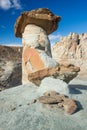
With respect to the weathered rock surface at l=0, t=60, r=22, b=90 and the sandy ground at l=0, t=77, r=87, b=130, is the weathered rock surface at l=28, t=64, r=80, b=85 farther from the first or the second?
the weathered rock surface at l=0, t=60, r=22, b=90

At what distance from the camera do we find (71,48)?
93.0ft

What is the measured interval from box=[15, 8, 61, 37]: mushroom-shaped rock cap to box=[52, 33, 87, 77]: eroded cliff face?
61.6ft

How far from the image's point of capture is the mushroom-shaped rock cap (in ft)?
25.1

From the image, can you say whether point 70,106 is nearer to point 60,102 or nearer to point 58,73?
point 60,102

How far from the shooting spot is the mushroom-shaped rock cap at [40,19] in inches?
301

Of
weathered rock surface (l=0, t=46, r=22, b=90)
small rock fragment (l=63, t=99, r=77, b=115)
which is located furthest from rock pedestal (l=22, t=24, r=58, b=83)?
weathered rock surface (l=0, t=46, r=22, b=90)

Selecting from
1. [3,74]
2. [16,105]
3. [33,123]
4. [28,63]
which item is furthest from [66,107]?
[3,74]

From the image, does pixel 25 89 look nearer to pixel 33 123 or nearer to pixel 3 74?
pixel 33 123

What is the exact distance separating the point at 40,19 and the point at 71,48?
20918mm

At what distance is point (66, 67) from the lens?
6.24m

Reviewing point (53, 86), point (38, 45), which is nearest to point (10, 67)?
point (38, 45)

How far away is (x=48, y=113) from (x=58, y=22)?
4.41 metres

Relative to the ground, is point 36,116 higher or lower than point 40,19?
lower

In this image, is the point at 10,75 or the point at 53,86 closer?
the point at 53,86
